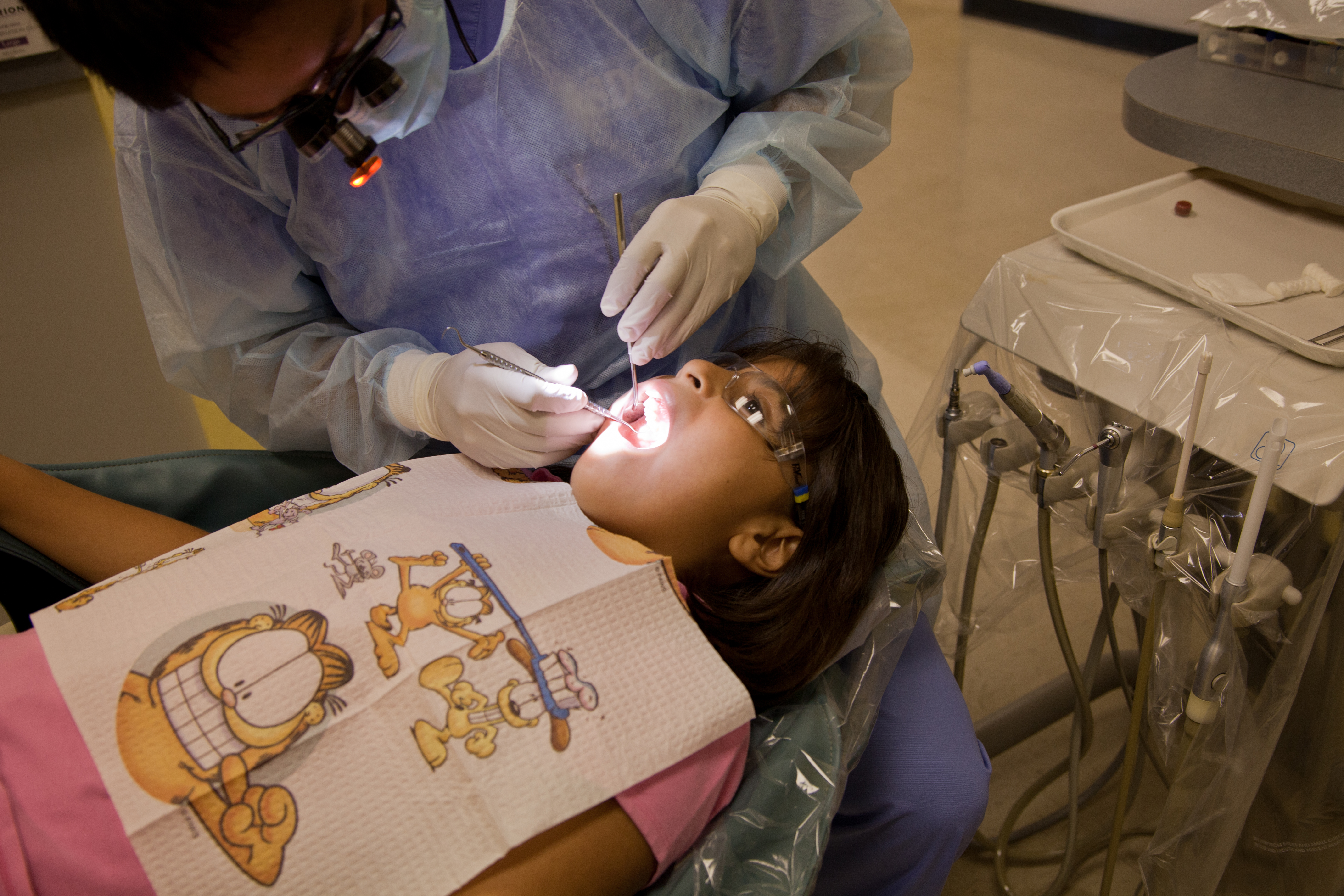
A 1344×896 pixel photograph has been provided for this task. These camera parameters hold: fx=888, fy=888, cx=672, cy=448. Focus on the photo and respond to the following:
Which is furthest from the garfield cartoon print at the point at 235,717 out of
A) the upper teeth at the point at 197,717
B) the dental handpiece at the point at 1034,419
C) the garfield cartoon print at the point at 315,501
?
the dental handpiece at the point at 1034,419

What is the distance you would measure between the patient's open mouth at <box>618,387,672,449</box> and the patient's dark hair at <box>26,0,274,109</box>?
0.62 meters

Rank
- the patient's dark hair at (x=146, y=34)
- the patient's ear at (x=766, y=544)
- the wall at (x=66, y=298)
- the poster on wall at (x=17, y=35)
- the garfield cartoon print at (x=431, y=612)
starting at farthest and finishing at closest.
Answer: the wall at (x=66, y=298), the poster on wall at (x=17, y=35), the patient's ear at (x=766, y=544), the garfield cartoon print at (x=431, y=612), the patient's dark hair at (x=146, y=34)

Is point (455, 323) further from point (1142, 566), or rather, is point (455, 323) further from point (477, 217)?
point (1142, 566)

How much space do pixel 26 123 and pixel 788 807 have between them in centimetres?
189

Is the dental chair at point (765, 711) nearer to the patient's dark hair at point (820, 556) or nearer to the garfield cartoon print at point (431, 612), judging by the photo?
the patient's dark hair at point (820, 556)

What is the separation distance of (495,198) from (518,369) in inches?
9.0

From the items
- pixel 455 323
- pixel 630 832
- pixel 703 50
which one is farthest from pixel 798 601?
pixel 703 50

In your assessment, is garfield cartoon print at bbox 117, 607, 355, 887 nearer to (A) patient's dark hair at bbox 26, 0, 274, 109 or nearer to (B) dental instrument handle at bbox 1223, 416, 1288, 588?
(A) patient's dark hair at bbox 26, 0, 274, 109

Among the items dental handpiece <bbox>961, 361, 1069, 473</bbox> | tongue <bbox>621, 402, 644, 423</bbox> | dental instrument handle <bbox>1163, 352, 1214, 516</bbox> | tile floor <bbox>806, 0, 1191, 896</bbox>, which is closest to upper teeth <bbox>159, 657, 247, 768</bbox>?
tongue <bbox>621, 402, 644, 423</bbox>

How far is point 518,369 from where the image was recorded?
114 centimetres

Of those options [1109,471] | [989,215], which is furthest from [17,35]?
[989,215]

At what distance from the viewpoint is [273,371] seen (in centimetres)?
129

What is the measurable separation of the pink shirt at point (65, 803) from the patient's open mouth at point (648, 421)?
401 mm

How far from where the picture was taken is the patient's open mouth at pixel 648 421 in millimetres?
1170
